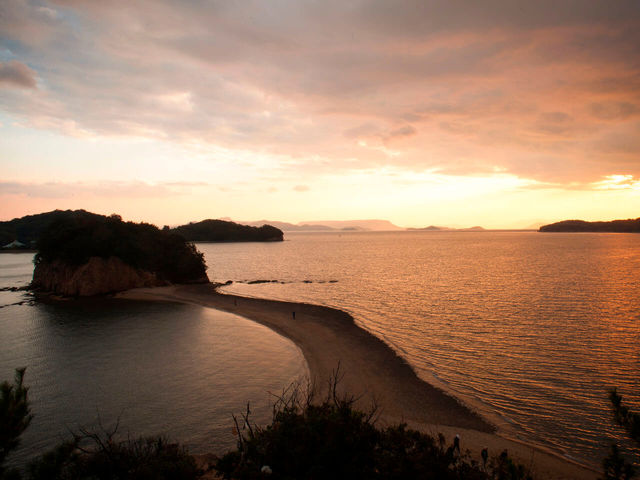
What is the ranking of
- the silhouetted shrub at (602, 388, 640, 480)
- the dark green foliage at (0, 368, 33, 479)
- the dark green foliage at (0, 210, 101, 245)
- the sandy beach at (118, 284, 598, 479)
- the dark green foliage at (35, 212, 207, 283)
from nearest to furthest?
the dark green foliage at (0, 368, 33, 479) < the silhouetted shrub at (602, 388, 640, 480) < the sandy beach at (118, 284, 598, 479) < the dark green foliage at (35, 212, 207, 283) < the dark green foliage at (0, 210, 101, 245)

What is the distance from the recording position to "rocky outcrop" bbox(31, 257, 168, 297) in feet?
170

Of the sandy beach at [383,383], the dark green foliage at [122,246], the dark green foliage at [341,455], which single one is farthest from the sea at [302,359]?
the dark green foliage at [122,246]

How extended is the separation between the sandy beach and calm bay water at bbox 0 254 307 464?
70.8 inches

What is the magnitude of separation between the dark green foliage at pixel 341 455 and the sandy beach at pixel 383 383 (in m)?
3.74

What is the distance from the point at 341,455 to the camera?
9.67 metres

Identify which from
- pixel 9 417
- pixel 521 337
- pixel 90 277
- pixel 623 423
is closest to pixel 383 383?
pixel 623 423

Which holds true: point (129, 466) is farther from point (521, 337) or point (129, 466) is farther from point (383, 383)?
point (521, 337)

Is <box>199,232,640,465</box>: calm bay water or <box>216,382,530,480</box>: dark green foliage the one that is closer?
<box>216,382,530,480</box>: dark green foliage

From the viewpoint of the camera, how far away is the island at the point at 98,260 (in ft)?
172

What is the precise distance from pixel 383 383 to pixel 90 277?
4898 cm

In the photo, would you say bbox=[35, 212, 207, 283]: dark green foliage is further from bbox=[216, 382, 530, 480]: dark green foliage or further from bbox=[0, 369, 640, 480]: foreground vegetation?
bbox=[216, 382, 530, 480]: dark green foliage

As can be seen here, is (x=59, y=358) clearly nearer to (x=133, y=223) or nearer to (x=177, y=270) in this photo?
(x=177, y=270)

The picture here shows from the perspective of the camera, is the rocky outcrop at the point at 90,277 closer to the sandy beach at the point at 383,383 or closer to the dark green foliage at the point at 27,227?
the sandy beach at the point at 383,383

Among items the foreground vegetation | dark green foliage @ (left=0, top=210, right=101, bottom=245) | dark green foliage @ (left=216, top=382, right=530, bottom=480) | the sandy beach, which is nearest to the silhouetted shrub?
the foreground vegetation
